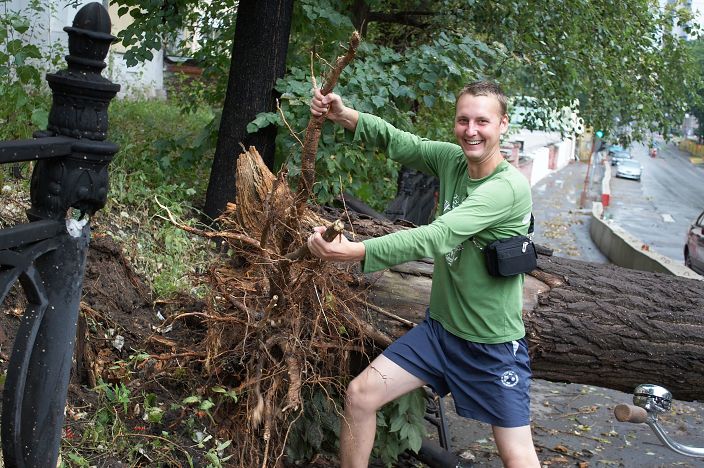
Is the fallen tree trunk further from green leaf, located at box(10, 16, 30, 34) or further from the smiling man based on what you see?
green leaf, located at box(10, 16, 30, 34)

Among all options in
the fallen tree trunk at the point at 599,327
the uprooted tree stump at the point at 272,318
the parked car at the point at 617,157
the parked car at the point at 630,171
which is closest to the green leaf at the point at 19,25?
the uprooted tree stump at the point at 272,318

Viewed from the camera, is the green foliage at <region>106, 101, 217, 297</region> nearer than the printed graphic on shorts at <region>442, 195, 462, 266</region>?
No

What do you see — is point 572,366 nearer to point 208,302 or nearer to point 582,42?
point 208,302

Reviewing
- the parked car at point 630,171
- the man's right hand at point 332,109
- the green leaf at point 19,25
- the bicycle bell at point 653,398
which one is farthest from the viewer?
the parked car at point 630,171

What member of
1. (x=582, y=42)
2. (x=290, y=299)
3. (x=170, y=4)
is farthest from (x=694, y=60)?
(x=290, y=299)

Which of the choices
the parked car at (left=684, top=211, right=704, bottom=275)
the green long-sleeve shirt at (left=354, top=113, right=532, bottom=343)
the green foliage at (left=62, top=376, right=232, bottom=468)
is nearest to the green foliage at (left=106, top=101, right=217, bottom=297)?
the green foliage at (left=62, top=376, right=232, bottom=468)

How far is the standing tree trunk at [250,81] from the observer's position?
7.33m

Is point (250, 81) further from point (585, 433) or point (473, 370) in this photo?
point (473, 370)

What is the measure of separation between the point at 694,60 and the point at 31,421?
13067 mm

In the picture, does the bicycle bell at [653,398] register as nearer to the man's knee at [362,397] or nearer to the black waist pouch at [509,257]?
the black waist pouch at [509,257]

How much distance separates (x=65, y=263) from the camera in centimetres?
248

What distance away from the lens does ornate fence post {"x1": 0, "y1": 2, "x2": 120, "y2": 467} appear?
238 cm

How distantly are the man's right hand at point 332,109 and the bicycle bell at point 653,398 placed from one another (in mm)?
1815

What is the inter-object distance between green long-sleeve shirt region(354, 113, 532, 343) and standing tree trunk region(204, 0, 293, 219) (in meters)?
3.30
